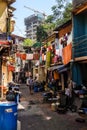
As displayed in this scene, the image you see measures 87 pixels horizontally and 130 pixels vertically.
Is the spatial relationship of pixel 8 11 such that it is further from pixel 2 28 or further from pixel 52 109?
pixel 52 109

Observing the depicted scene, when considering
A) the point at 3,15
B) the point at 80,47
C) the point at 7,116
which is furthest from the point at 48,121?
the point at 3,15

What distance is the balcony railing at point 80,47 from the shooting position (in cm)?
1775

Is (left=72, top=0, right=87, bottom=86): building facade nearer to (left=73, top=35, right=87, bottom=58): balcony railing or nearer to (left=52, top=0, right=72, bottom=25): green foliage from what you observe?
(left=73, top=35, right=87, bottom=58): balcony railing

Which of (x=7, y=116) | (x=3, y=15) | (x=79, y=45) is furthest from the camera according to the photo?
(x=3, y=15)

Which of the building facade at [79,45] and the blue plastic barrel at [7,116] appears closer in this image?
the blue plastic barrel at [7,116]

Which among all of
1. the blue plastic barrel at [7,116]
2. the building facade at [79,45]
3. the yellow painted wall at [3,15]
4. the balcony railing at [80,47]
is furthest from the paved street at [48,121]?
the yellow painted wall at [3,15]

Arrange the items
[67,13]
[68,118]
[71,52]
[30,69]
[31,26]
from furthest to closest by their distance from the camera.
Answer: [31,26], [30,69], [67,13], [71,52], [68,118]

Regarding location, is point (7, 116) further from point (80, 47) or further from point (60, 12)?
point (60, 12)

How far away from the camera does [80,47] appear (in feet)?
60.1

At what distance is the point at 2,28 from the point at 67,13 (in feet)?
52.1

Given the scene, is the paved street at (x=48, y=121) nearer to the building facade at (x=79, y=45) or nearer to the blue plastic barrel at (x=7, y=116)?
the blue plastic barrel at (x=7, y=116)

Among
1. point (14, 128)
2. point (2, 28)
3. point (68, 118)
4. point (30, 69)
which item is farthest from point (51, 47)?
point (30, 69)

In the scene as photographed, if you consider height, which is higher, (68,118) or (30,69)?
(30,69)

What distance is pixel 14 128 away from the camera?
941cm
